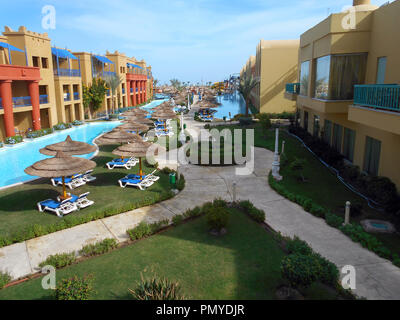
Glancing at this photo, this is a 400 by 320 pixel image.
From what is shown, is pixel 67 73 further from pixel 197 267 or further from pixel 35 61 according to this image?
pixel 197 267

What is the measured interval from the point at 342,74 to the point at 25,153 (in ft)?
69.6

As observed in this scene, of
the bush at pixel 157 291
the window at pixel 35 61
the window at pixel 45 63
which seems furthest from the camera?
the window at pixel 45 63

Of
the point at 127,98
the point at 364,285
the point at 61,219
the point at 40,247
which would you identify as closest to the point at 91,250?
the point at 40,247

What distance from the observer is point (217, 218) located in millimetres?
9672

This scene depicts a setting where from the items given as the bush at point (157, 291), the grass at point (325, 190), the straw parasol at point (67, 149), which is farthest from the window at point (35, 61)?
the bush at point (157, 291)

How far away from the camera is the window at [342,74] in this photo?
Result: 15.1 metres

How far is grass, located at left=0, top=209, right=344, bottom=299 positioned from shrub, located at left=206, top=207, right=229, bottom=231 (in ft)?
1.14

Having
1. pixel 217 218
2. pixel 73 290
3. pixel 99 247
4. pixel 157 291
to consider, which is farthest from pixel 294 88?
pixel 73 290

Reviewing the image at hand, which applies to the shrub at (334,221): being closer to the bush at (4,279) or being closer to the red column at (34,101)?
the bush at (4,279)

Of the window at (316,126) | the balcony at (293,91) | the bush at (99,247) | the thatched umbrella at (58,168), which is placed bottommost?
the bush at (99,247)

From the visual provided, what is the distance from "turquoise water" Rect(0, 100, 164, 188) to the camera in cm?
1717

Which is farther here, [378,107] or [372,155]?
[372,155]

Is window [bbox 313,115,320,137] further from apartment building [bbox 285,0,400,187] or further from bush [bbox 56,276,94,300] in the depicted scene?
bush [bbox 56,276,94,300]
